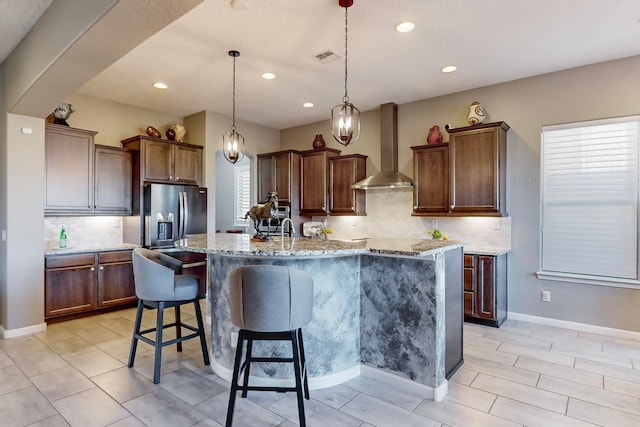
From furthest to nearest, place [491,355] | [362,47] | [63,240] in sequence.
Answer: [63,240] → [362,47] → [491,355]

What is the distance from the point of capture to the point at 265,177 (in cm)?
637

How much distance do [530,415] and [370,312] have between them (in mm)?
1207

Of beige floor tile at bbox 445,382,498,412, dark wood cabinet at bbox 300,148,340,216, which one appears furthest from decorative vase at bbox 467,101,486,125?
beige floor tile at bbox 445,382,498,412

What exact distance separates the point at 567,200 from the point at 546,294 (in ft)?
3.74

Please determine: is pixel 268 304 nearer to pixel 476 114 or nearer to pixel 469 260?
pixel 469 260

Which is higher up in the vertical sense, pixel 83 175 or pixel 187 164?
pixel 187 164

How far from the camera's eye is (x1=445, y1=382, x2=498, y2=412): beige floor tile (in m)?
2.39

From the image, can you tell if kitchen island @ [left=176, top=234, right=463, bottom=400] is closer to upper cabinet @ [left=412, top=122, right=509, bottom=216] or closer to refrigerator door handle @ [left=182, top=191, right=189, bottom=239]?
upper cabinet @ [left=412, top=122, right=509, bottom=216]

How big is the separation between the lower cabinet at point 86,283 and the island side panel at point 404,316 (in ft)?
11.5

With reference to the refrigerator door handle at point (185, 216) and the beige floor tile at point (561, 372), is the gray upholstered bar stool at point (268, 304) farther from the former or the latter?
the refrigerator door handle at point (185, 216)

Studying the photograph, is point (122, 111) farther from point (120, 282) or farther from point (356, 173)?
point (356, 173)

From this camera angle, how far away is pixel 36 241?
3893 millimetres

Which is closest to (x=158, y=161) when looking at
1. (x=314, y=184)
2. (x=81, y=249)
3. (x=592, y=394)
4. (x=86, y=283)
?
(x=81, y=249)

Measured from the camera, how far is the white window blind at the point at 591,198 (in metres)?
3.76
